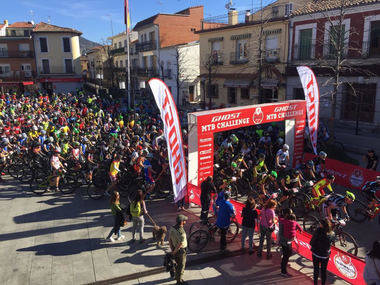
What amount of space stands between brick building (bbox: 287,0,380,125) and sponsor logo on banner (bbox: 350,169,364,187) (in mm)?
6157

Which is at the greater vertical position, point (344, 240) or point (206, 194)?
point (206, 194)

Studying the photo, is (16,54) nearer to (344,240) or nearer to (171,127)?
(171,127)

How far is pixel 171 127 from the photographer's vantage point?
8.80 m

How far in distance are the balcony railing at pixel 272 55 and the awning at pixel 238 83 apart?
2.43m

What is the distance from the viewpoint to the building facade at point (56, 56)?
46.5 meters

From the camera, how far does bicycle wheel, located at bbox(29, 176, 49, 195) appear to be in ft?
38.2

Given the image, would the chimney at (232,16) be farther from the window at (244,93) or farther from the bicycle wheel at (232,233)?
the bicycle wheel at (232,233)

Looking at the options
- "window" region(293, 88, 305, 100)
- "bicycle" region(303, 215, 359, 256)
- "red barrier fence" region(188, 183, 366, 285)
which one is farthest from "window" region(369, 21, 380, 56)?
"red barrier fence" region(188, 183, 366, 285)

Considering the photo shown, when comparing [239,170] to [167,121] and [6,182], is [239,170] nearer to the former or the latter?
[167,121]

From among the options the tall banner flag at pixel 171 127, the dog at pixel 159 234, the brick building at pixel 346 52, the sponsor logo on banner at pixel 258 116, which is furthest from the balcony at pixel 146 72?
the dog at pixel 159 234

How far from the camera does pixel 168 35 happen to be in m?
38.1

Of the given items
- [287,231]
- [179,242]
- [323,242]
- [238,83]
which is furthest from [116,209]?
[238,83]

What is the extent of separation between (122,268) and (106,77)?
46.2m

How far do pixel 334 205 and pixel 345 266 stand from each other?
5.20 ft
